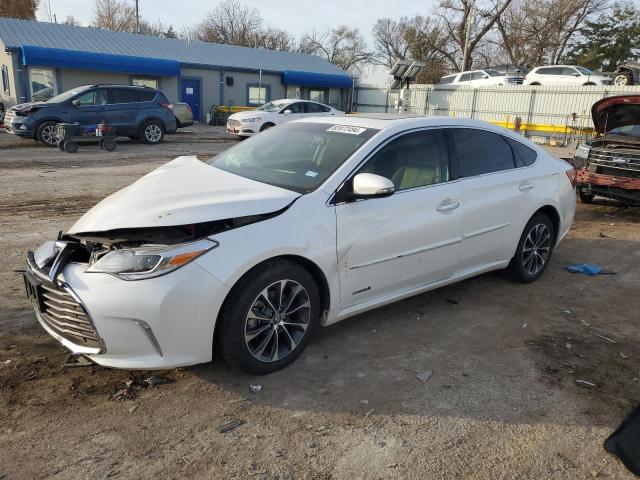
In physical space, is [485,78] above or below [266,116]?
above

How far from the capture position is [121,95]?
633 inches

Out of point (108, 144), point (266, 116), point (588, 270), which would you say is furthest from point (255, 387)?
point (266, 116)

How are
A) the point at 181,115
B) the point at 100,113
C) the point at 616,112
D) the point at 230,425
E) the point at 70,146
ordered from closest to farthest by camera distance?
the point at 230,425 → the point at 616,112 → the point at 70,146 → the point at 100,113 → the point at 181,115

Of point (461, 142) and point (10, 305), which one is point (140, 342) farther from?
point (461, 142)

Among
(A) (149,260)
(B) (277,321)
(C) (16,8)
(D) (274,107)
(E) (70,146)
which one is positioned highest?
(C) (16,8)

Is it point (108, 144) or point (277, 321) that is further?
point (108, 144)

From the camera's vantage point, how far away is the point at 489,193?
4562 mm

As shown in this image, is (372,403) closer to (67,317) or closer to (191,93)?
(67,317)

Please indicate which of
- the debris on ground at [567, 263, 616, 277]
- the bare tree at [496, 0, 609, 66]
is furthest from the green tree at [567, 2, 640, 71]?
the debris on ground at [567, 263, 616, 277]

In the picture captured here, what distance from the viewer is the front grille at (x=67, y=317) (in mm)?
2982

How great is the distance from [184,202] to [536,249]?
3.66 metres

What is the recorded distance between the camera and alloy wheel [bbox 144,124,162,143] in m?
16.9

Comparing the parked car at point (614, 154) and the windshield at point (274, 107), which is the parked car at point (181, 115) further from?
the parked car at point (614, 154)

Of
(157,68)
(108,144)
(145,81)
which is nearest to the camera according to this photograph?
(108,144)
